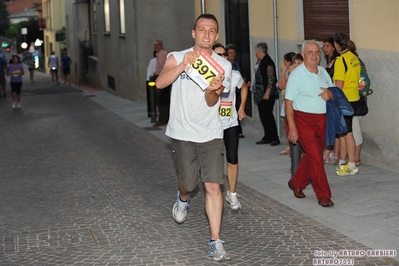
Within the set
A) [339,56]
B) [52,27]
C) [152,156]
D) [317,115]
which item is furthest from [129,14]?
[52,27]

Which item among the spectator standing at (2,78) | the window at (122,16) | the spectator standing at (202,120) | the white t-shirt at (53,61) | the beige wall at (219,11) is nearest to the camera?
the spectator standing at (202,120)

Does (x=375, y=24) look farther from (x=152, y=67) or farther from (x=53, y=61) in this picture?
(x=53, y=61)

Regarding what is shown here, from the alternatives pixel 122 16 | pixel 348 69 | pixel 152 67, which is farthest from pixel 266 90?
pixel 122 16

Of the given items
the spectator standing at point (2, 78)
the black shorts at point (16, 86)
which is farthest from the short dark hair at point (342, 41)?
the spectator standing at point (2, 78)

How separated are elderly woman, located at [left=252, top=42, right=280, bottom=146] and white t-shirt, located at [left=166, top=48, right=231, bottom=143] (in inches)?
247

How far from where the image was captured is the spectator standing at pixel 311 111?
870 cm

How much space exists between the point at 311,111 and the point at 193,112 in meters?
2.19

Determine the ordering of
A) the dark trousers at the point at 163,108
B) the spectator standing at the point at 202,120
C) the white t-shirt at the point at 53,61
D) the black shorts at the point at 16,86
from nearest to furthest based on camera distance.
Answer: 1. the spectator standing at the point at 202,120
2. the dark trousers at the point at 163,108
3. the black shorts at the point at 16,86
4. the white t-shirt at the point at 53,61

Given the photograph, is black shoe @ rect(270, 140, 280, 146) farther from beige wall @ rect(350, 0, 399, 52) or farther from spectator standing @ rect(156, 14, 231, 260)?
spectator standing @ rect(156, 14, 231, 260)

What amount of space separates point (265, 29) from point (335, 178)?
5.65 meters

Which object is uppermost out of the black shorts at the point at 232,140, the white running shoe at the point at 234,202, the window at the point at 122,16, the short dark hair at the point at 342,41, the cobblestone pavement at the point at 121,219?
the window at the point at 122,16

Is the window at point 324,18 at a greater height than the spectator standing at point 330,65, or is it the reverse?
the window at point 324,18

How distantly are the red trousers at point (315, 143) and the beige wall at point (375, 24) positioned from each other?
7.41ft

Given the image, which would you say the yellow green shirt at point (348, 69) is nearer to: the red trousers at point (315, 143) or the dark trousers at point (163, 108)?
the red trousers at point (315, 143)
